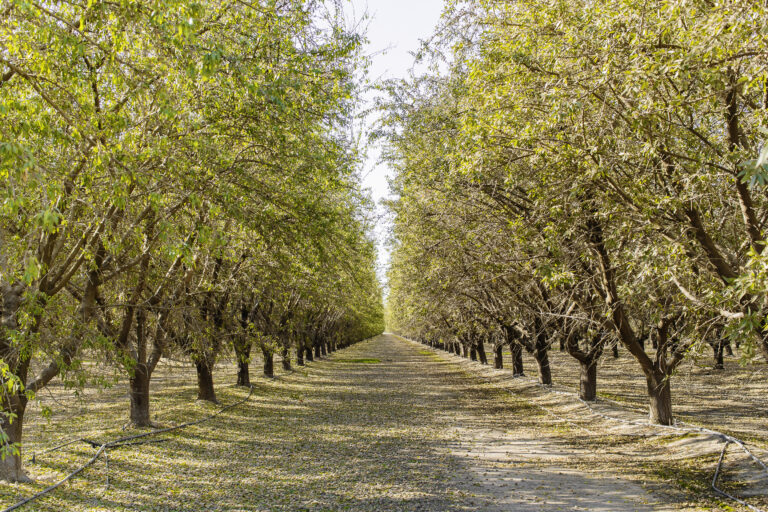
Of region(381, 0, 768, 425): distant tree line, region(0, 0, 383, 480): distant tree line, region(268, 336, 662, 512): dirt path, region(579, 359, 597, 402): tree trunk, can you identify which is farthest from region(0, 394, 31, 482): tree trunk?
region(579, 359, 597, 402): tree trunk

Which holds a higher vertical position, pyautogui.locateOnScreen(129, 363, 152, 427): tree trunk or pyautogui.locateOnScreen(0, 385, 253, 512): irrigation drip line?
pyautogui.locateOnScreen(129, 363, 152, 427): tree trunk

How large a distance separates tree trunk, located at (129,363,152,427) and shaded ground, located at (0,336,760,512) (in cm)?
83

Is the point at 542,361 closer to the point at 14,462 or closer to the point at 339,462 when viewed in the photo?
the point at 339,462

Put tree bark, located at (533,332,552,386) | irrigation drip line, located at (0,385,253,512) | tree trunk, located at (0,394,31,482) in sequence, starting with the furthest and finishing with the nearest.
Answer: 1. tree bark, located at (533,332,552,386)
2. tree trunk, located at (0,394,31,482)
3. irrigation drip line, located at (0,385,253,512)

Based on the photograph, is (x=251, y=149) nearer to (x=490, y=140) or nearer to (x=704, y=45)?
(x=490, y=140)

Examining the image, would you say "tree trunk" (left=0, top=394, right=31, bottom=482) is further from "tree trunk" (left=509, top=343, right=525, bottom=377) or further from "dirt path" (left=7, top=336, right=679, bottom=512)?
"tree trunk" (left=509, top=343, right=525, bottom=377)

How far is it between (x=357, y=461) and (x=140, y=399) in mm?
6685

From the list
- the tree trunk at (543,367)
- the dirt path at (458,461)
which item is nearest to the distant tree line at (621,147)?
the dirt path at (458,461)

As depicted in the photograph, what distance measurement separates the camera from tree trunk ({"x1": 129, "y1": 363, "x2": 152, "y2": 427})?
14414mm

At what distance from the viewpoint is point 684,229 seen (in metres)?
7.73

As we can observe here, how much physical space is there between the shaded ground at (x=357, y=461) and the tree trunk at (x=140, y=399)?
2.72 feet

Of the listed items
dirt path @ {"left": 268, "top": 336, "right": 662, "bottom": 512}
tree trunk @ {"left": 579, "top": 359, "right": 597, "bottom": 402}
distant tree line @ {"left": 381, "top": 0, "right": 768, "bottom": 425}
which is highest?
A: distant tree line @ {"left": 381, "top": 0, "right": 768, "bottom": 425}

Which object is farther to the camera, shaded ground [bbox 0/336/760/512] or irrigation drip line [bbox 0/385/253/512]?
shaded ground [bbox 0/336/760/512]

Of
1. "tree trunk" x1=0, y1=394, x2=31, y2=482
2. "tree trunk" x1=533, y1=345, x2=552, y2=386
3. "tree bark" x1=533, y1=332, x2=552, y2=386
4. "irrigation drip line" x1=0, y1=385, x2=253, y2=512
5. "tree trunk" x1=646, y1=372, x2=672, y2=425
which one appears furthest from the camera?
"tree trunk" x1=533, y1=345, x2=552, y2=386
